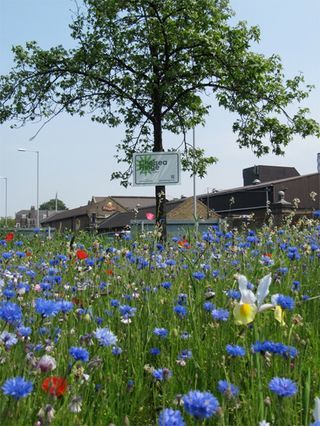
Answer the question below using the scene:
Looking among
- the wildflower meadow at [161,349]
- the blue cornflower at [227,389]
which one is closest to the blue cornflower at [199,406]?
the wildflower meadow at [161,349]

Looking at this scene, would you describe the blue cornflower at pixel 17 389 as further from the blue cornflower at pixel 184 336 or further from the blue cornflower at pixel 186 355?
the blue cornflower at pixel 184 336

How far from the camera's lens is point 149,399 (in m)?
2.09

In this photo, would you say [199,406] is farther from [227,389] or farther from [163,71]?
[163,71]

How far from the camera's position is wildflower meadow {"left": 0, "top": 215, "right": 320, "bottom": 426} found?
1.42 m

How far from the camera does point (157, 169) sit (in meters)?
9.46

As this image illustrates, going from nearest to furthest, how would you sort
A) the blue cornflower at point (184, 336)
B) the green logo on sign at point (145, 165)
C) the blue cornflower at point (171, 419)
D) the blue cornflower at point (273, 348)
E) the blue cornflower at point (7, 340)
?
1. the blue cornflower at point (171, 419)
2. the blue cornflower at point (273, 348)
3. the blue cornflower at point (7, 340)
4. the blue cornflower at point (184, 336)
5. the green logo on sign at point (145, 165)

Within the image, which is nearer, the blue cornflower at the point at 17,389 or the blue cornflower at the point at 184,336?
the blue cornflower at the point at 17,389

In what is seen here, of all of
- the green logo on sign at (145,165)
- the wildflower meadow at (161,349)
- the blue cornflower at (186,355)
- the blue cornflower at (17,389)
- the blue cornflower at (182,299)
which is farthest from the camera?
the green logo on sign at (145,165)

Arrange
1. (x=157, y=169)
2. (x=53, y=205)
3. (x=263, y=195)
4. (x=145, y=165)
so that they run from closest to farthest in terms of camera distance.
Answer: (x=157, y=169) < (x=145, y=165) < (x=263, y=195) < (x=53, y=205)

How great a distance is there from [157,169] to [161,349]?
24.1 ft

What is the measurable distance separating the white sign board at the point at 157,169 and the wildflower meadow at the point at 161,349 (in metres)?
5.45

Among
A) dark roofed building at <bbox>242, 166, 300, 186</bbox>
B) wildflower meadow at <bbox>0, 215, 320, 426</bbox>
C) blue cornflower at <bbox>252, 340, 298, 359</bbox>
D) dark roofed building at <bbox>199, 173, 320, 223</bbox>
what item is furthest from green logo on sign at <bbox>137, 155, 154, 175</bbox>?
dark roofed building at <bbox>242, 166, 300, 186</bbox>

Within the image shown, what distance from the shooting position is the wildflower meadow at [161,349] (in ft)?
4.65

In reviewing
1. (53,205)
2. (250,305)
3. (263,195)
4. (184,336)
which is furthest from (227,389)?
(53,205)
